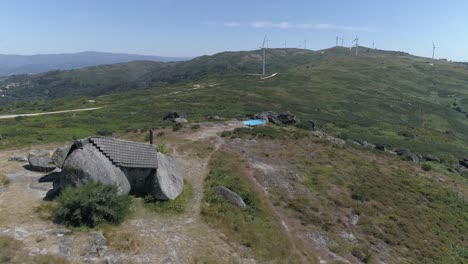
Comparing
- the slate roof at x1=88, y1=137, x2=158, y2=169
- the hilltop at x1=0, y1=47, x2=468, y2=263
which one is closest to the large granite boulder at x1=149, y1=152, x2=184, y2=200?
the slate roof at x1=88, y1=137, x2=158, y2=169

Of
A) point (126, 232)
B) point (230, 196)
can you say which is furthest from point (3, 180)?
point (230, 196)

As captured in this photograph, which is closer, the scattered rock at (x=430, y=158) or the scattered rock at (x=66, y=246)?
the scattered rock at (x=66, y=246)

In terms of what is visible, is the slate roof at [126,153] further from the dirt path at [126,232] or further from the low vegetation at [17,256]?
the low vegetation at [17,256]

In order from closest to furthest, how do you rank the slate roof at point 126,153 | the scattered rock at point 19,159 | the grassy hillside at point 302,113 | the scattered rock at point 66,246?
the scattered rock at point 66,246
the slate roof at point 126,153
the scattered rock at point 19,159
the grassy hillside at point 302,113

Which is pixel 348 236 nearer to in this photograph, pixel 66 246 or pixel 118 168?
pixel 118 168

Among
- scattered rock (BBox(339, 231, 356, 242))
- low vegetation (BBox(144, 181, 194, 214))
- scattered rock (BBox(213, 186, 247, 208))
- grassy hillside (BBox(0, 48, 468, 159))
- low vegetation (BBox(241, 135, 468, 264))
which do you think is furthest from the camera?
grassy hillside (BBox(0, 48, 468, 159))

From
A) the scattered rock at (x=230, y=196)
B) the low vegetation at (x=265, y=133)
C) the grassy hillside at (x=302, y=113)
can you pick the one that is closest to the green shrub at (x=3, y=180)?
the scattered rock at (x=230, y=196)

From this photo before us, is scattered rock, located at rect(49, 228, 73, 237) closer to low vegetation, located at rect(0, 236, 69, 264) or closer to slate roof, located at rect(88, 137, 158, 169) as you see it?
low vegetation, located at rect(0, 236, 69, 264)
